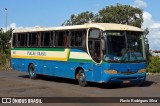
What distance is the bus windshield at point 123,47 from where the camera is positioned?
19.6 metres

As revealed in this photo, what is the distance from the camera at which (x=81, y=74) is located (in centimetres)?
2161

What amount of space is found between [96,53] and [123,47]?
128cm

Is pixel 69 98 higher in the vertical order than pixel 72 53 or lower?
lower

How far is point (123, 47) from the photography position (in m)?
20.0

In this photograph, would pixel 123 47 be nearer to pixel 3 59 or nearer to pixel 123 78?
pixel 123 78

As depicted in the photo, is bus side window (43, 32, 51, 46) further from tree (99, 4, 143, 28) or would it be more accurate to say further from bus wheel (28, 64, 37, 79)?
tree (99, 4, 143, 28)

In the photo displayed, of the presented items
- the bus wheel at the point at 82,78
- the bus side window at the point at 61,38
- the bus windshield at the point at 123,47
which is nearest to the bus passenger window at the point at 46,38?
the bus side window at the point at 61,38

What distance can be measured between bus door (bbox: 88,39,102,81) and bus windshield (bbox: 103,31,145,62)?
544mm

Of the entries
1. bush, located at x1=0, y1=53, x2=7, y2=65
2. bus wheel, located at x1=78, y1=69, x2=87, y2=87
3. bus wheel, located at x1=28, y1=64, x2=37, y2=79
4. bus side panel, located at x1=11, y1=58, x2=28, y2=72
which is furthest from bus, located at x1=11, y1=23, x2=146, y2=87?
bush, located at x1=0, y1=53, x2=7, y2=65

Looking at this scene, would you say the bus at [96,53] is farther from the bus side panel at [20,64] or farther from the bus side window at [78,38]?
the bus side panel at [20,64]

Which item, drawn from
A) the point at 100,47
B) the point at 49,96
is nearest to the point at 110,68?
the point at 100,47

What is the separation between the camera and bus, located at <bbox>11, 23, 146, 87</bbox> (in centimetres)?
1973

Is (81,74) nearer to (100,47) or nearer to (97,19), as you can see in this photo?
(100,47)

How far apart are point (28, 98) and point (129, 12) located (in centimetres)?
5201
